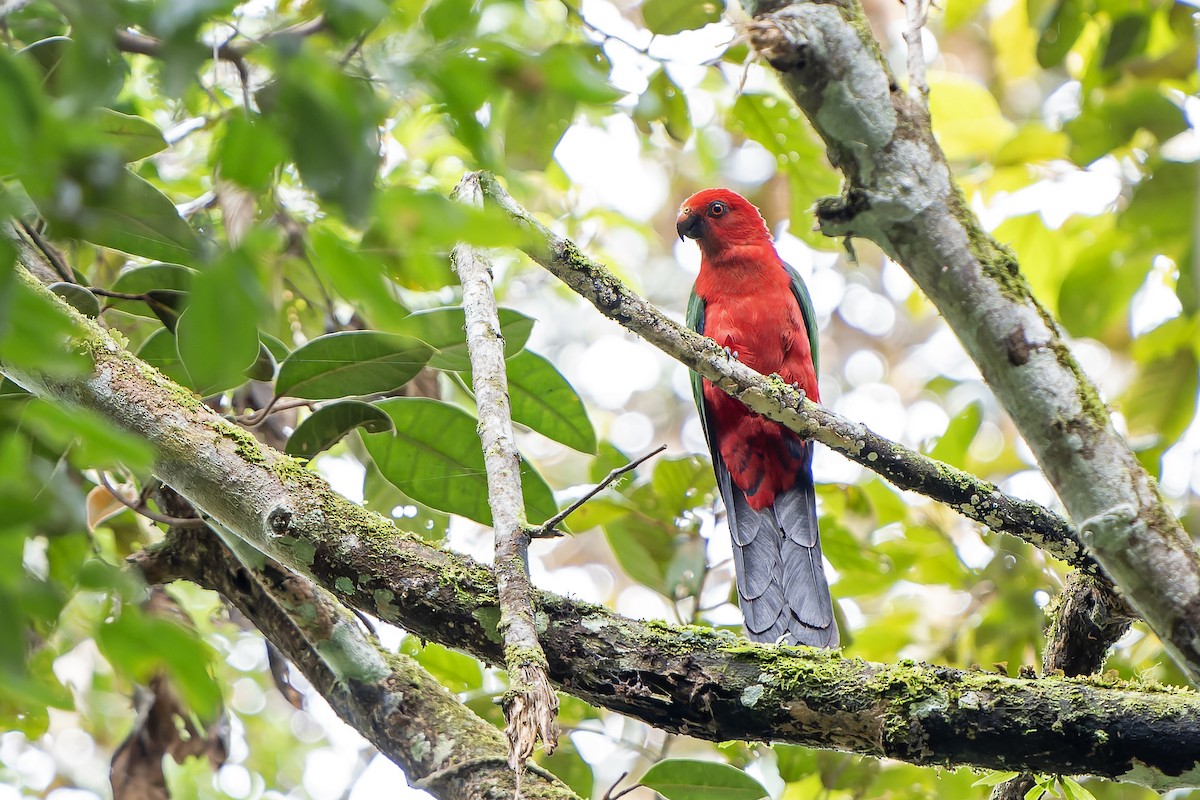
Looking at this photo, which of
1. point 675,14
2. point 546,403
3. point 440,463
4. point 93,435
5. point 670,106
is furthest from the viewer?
point 670,106

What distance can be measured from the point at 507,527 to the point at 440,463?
0.73 m

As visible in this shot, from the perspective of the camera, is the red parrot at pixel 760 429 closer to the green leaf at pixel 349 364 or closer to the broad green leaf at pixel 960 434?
the broad green leaf at pixel 960 434

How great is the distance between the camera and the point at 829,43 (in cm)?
213

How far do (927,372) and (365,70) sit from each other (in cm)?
918

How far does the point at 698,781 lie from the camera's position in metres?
2.30

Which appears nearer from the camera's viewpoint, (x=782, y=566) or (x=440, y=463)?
(x=440, y=463)

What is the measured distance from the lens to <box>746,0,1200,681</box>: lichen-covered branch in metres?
1.95

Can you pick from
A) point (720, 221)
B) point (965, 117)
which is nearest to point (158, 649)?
point (965, 117)

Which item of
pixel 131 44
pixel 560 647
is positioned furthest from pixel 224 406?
pixel 560 647

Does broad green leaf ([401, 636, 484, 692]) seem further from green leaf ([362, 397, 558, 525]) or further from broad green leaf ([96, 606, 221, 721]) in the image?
broad green leaf ([96, 606, 221, 721])

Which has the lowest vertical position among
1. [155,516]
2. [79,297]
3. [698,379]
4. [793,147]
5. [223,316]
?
[223,316]

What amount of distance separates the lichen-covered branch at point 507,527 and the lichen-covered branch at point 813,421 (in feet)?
0.57

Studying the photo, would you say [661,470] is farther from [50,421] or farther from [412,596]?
[50,421]

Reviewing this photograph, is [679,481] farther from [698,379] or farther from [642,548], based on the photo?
[698,379]
